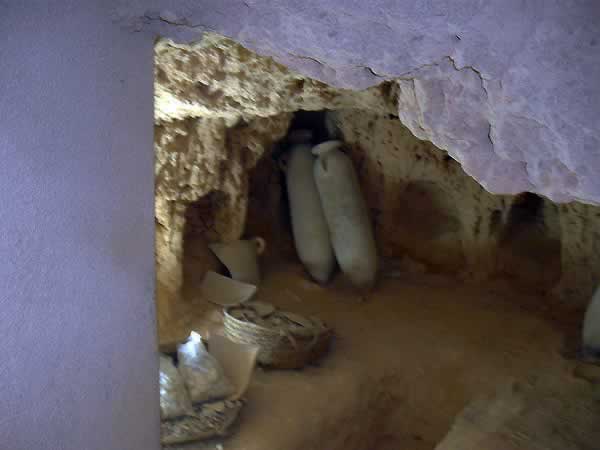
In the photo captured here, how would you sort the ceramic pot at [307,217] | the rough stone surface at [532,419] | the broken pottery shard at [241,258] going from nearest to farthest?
the rough stone surface at [532,419], the broken pottery shard at [241,258], the ceramic pot at [307,217]

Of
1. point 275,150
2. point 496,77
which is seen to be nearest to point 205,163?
Answer: point 275,150

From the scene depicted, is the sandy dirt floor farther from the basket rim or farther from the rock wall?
the rock wall

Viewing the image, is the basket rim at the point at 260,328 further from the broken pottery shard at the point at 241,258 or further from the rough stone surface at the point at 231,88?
the rough stone surface at the point at 231,88

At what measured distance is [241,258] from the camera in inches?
146

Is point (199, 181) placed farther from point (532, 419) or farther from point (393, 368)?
point (532, 419)

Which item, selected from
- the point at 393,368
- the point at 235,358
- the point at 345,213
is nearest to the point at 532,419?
the point at 393,368

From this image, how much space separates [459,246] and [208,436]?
2.30 meters

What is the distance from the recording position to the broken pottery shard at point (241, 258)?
365 cm

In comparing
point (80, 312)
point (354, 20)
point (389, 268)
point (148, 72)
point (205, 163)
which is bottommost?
point (389, 268)

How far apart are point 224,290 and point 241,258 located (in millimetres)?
261

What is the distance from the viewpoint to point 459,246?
154 inches

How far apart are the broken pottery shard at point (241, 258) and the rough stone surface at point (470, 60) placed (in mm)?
2522

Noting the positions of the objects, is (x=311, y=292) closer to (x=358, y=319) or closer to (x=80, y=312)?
(x=358, y=319)

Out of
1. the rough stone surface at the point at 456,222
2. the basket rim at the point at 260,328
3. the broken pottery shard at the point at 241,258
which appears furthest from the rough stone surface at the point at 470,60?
the broken pottery shard at the point at 241,258
